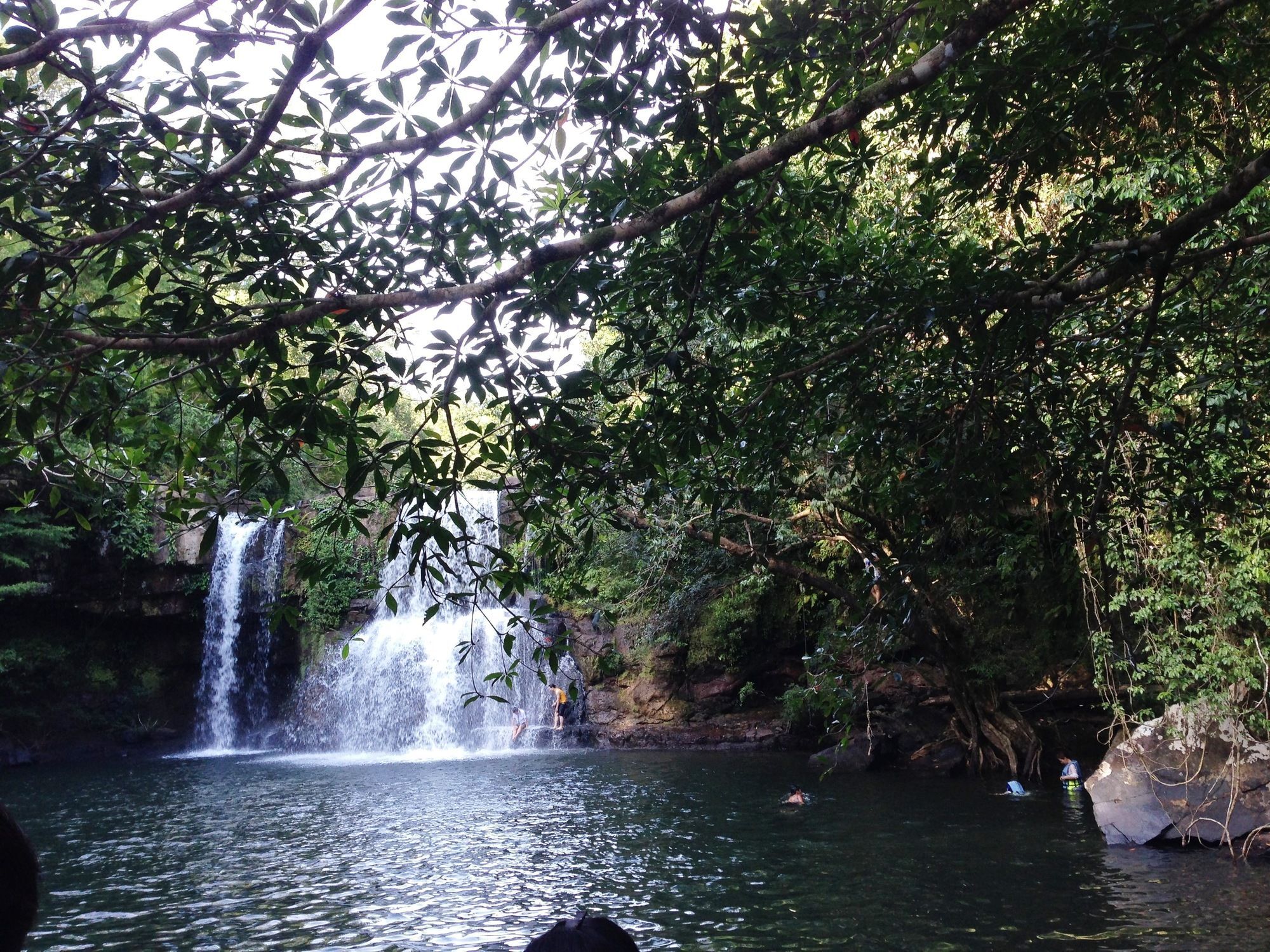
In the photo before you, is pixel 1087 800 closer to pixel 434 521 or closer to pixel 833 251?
pixel 833 251

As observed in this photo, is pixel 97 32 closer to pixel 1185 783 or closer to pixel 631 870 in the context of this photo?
pixel 631 870

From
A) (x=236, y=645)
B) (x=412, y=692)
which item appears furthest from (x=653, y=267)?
(x=236, y=645)

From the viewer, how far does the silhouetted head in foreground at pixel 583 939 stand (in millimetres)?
2025

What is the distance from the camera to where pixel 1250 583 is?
9.21m

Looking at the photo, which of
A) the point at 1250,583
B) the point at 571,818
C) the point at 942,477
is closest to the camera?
the point at 942,477

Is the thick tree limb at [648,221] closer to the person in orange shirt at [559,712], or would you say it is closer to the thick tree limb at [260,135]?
the thick tree limb at [260,135]

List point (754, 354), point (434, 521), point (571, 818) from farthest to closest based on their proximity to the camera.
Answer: point (571, 818), point (754, 354), point (434, 521)

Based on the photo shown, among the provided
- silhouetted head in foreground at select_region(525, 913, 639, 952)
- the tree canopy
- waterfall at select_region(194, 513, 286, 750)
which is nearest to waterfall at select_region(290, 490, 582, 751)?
waterfall at select_region(194, 513, 286, 750)

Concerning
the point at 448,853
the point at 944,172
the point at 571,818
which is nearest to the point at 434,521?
the point at 944,172

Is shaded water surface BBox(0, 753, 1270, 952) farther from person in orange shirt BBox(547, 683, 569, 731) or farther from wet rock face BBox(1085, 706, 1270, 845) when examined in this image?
person in orange shirt BBox(547, 683, 569, 731)

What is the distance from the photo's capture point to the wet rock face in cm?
919

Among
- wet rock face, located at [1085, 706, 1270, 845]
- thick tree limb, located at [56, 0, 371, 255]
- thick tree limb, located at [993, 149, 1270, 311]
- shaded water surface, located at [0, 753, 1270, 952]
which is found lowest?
shaded water surface, located at [0, 753, 1270, 952]

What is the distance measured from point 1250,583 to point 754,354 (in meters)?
6.98

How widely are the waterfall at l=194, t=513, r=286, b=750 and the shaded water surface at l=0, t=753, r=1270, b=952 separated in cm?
847
